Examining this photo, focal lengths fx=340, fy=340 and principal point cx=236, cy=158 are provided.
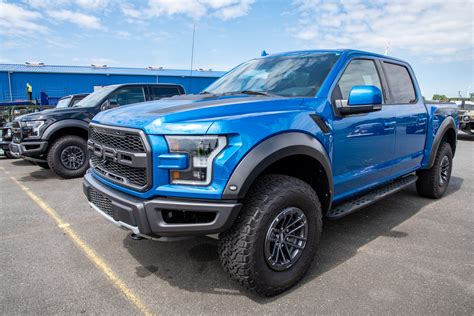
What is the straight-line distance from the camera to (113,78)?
2575 cm

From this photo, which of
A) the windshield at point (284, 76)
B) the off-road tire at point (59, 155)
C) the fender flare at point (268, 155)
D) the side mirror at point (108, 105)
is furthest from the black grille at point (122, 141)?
the side mirror at point (108, 105)

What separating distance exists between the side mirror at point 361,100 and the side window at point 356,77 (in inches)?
6.1

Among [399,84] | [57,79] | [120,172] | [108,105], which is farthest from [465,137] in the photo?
[57,79]

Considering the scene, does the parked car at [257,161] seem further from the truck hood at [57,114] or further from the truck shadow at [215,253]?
the truck hood at [57,114]

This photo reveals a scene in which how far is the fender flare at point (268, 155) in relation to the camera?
214 cm

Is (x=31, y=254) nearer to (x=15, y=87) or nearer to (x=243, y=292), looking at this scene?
(x=243, y=292)

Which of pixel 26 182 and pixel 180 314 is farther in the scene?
pixel 26 182

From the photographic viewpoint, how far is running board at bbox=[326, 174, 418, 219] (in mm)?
3060

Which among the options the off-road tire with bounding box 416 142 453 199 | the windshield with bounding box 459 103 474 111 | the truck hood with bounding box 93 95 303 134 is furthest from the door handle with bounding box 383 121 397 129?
the windshield with bounding box 459 103 474 111

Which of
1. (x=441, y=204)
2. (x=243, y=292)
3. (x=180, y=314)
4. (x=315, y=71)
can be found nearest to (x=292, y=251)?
(x=243, y=292)

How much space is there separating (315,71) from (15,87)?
84.2 ft

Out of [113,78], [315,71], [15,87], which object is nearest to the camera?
[315,71]

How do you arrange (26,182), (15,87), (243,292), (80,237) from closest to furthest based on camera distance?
(243,292)
(80,237)
(26,182)
(15,87)

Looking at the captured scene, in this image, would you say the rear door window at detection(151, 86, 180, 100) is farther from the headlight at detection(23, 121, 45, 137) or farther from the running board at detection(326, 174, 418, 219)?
the running board at detection(326, 174, 418, 219)
